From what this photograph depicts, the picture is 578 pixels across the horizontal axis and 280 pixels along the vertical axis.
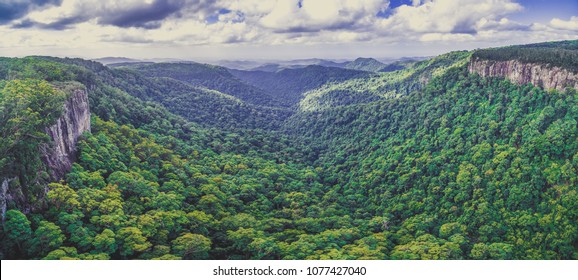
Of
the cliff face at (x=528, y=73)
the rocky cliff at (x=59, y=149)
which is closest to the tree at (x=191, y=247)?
the rocky cliff at (x=59, y=149)

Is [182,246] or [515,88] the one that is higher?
[515,88]

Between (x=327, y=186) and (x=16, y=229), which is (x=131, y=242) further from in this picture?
(x=327, y=186)

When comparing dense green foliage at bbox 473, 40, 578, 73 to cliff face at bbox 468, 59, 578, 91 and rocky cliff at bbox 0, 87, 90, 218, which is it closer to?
cliff face at bbox 468, 59, 578, 91

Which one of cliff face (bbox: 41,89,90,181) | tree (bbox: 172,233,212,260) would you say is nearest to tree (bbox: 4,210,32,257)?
cliff face (bbox: 41,89,90,181)

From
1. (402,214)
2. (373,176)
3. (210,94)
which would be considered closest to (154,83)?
(210,94)

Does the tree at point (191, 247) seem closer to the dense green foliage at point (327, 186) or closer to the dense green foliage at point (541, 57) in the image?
the dense green foliage at point (327, 186)

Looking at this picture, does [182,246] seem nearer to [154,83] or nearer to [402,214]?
[402,214]
